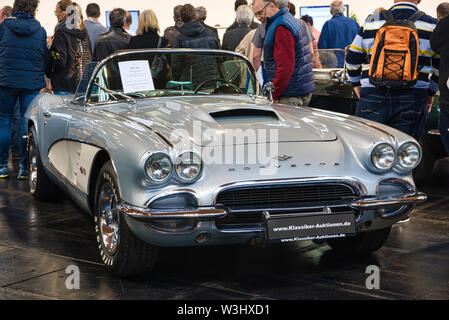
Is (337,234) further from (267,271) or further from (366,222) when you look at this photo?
(267,271)

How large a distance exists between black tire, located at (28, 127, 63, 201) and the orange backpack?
3018 mm

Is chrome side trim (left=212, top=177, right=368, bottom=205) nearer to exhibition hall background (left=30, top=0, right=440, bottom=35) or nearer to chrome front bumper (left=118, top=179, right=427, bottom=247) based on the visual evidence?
chrome front bumper (left=118, top=179, right=427, bottom=247)

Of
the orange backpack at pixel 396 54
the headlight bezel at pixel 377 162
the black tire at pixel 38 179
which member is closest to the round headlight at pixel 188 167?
the headlight bezel at pixel 377 162

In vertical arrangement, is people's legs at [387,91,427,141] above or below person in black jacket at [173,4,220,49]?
below

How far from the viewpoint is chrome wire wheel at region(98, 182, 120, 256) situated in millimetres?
4066

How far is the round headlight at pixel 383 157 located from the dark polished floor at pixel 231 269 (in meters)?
0.67

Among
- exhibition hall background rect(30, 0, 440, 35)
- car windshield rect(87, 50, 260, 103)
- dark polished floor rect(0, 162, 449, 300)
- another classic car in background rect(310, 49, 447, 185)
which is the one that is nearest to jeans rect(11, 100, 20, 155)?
dark polished floor rect(0, 162, 449, 300)

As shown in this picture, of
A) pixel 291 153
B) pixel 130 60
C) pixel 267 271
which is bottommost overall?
pixel 267 271

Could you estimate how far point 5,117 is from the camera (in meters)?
7.44

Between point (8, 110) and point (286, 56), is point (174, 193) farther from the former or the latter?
point (8, 110)

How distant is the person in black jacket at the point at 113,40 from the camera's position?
25.9 ft

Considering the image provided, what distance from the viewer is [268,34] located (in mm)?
6309
